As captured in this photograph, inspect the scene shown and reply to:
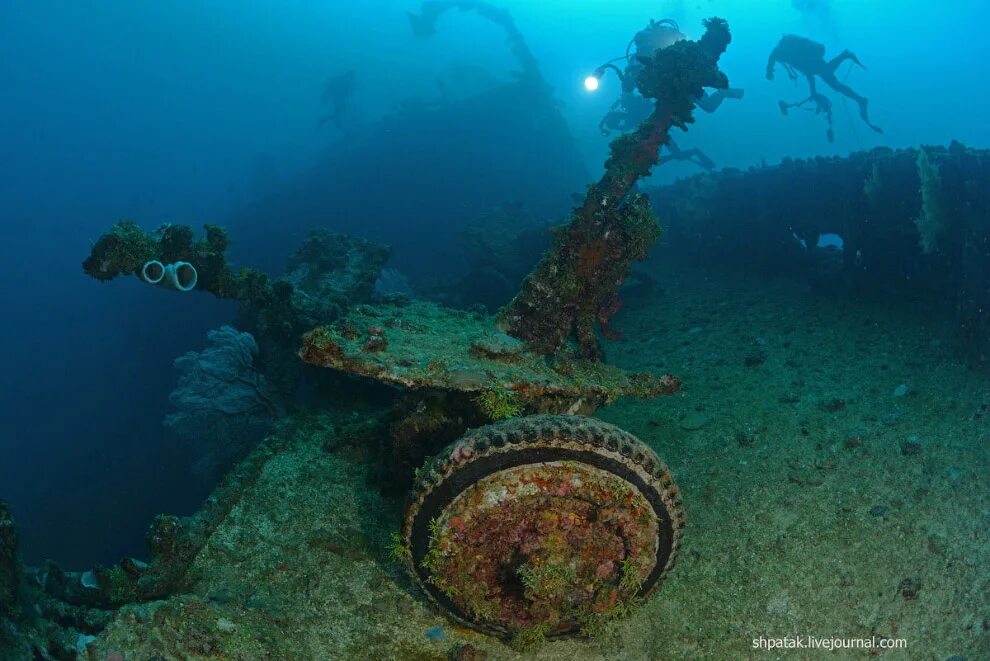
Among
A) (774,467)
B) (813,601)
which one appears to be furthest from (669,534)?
(774,467)

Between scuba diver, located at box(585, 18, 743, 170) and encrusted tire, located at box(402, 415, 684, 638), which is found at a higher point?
scuba diver, located at box(585, 18, 743, 170)

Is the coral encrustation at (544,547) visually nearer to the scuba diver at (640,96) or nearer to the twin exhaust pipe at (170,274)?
the twin exhaust pipe at (170,274)

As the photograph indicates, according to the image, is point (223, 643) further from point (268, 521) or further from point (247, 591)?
point (268, 521)

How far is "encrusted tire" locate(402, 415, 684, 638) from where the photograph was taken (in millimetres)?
2514

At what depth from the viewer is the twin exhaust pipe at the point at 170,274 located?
14.3 feet

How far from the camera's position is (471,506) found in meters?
2.53

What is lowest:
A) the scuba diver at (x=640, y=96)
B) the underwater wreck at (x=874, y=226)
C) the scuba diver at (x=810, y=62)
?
the underwater wreck at (x=874, y=226)

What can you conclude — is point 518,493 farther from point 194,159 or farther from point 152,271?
point 194,159

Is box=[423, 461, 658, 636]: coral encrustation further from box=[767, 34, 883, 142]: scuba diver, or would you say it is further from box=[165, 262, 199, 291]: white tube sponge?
→ box=[767, 34, 883, 142]: scuba diver

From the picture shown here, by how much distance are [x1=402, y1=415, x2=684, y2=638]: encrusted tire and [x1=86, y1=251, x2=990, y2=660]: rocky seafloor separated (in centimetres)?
47

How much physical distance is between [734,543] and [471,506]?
2.46 metres

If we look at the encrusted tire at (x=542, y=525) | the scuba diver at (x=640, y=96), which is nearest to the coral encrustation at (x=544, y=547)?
the encrusted tire at (x=542, y=525)

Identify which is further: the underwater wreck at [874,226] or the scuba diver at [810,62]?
the scuba diver at [810,62]

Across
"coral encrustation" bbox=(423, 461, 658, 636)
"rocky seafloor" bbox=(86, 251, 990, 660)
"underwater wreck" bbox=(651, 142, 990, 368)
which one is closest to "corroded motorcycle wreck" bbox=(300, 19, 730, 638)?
"coral encrustation" bbox=(423, 461, 658, 636)
